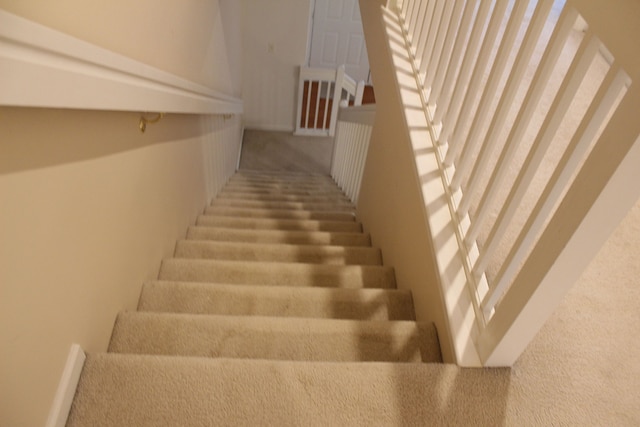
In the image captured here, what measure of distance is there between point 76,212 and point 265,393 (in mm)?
581

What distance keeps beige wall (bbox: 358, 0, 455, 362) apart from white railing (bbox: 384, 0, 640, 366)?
0.12 meters

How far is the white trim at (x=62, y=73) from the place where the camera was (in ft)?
1.64

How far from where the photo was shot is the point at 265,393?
84 cm

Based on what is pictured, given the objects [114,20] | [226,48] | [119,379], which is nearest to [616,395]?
[119,379]

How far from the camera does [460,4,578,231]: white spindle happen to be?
800 millimetres

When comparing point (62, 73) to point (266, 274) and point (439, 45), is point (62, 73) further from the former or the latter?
point (439, 45)

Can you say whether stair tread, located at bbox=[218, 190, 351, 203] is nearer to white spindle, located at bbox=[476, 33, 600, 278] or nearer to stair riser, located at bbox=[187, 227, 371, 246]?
stair riser, located at bbox=[187, 227, 371, 246]

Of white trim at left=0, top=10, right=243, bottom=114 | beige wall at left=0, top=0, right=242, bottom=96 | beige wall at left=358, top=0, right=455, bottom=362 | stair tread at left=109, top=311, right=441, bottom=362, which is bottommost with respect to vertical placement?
stair tread at left=109, top=311, right=441, bottom=362

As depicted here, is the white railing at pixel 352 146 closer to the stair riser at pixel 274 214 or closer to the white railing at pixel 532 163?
the stair riser at pixel 274 214

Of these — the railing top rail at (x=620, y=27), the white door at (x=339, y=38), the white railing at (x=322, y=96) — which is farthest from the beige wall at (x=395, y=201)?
the white door at (x=339, y=38)

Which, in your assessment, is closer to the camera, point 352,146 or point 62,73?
point 62,73

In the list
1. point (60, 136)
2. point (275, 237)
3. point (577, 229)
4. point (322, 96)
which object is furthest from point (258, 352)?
point (322, 96)

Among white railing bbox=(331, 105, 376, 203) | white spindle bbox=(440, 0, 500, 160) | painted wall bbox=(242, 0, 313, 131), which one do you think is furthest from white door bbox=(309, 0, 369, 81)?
white spindle bbox=(440, 0, 500, 160)

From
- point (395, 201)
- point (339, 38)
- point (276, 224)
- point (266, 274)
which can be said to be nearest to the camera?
point (266, 274)
